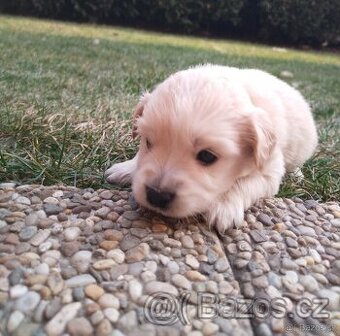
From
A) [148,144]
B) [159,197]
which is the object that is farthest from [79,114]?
[159,197]

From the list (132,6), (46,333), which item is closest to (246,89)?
(46,333)

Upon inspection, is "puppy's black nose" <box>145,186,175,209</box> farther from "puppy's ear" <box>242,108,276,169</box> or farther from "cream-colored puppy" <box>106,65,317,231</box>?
"puppy's ear" <box>242,108,276,169</box>

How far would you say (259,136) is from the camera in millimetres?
2770

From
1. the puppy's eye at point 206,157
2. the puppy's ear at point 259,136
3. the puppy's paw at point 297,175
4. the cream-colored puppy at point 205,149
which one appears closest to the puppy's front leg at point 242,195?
the cream-colored puppy at point 205,149

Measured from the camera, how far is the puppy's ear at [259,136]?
9.12 ft

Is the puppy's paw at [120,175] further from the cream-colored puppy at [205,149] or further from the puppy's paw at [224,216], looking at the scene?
the puppy's paw at [224,216]

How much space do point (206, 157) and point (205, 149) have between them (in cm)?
5

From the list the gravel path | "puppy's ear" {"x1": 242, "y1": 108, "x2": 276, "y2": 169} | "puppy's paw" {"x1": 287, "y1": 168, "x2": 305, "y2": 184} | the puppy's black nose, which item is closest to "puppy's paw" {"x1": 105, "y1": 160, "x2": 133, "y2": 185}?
the gravel path

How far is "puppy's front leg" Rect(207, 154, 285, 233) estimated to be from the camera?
9.04 feet

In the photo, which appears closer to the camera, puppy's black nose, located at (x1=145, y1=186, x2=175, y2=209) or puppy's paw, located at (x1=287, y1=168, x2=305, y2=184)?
A: puppy's black nose, located at (x1=145, y1=186, x2=175, y2=209)

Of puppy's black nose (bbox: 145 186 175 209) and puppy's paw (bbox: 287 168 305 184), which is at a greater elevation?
puppy's black nose (bbox: 145 186 175 209)

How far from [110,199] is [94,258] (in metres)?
0.64

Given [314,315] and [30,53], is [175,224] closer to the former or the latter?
[314,315]

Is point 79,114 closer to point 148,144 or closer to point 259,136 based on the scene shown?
point 148,144
